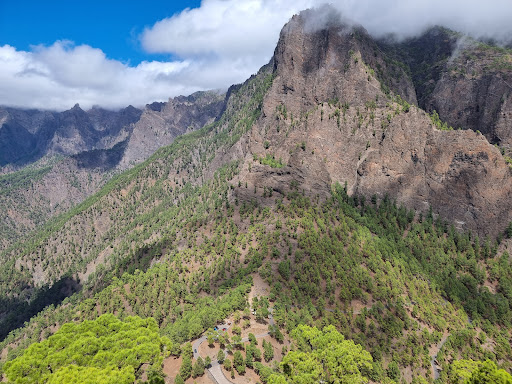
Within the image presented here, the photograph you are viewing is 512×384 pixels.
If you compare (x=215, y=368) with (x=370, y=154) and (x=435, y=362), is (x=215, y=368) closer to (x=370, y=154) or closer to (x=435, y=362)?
(x=435, y=362)

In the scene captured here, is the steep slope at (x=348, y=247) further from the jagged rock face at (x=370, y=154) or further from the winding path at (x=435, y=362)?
the winding path at (x=435, y=362)

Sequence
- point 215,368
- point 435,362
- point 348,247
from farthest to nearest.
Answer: point 348,247
point 435,362
point 215,368

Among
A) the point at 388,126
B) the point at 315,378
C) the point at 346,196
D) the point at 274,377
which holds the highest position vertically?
the point at 388,126

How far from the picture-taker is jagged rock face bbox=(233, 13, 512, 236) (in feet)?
493

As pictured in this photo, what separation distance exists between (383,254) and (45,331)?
150631 mm

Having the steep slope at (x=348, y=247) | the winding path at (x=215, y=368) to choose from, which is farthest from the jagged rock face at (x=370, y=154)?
the winding path at (x=215, y=368)

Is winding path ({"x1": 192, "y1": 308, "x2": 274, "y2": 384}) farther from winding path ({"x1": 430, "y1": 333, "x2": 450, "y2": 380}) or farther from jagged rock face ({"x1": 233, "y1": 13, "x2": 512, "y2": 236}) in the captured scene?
Answer: jagged rock face ({"x1": 233, "y1": 13, "x2": 512, "y2": 236})

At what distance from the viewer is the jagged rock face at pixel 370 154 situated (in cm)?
15025

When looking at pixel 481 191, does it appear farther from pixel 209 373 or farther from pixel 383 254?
pixel 209 373

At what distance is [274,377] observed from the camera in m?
51.6

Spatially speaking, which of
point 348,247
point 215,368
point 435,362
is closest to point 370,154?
point 348,247

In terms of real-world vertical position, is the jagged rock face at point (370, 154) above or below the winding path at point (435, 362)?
above

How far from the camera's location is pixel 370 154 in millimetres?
168125

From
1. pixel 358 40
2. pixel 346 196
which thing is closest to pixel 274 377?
pixel 346 196
